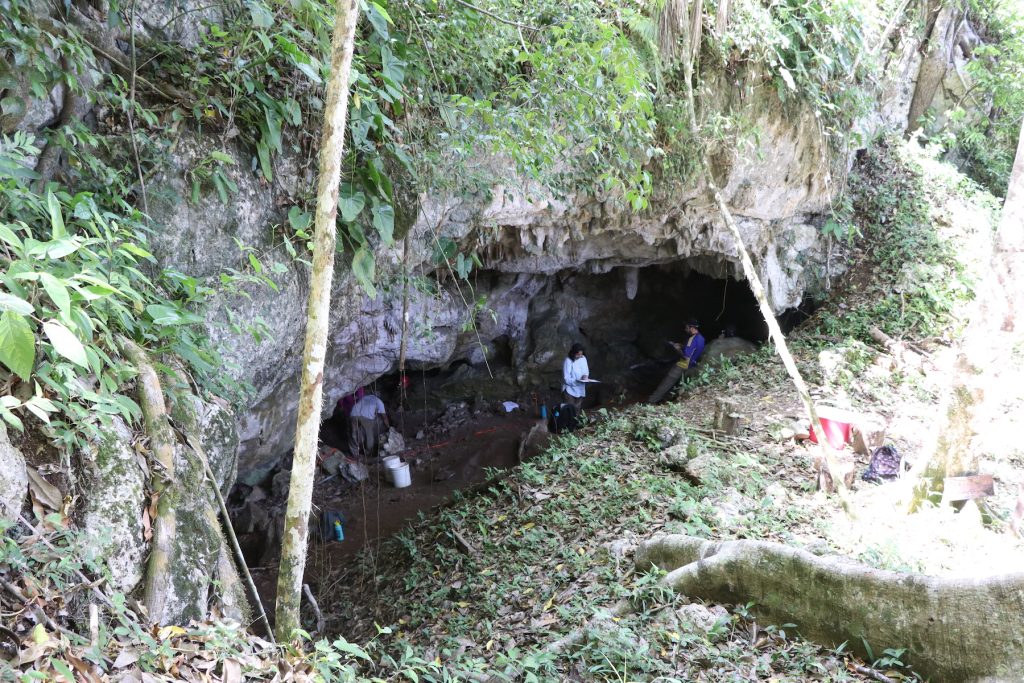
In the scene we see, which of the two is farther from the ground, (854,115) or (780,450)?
(854,115)

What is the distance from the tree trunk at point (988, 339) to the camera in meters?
4.59

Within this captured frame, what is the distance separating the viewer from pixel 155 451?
3.02 meters

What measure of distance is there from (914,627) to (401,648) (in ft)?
11.3

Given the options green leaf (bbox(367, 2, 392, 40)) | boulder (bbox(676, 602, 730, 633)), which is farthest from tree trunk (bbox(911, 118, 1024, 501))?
green leaf (bbox(367, 2, 392, 40))

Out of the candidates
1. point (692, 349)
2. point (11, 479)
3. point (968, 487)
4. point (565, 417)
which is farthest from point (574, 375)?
point (11, 479)

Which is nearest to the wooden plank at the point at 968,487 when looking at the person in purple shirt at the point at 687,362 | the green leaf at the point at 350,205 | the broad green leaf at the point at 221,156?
the green leaf at the point at 350,205

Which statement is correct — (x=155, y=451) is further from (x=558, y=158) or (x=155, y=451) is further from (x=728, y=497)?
(x=558, y=158)

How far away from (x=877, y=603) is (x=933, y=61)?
1236 cm

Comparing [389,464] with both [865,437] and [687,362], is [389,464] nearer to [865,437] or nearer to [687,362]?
[687,362]

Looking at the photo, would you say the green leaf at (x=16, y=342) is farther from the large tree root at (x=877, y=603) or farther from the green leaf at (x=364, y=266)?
the large tree root at (x=877, y=603)

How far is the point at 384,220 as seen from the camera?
16.7 ft

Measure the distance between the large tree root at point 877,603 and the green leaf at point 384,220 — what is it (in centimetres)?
342

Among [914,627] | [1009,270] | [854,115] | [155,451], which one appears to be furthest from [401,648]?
[854,115]

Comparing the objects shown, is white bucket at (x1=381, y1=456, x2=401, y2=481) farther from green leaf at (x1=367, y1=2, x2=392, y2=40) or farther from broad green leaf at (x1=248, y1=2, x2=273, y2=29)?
broad green leaf at (x1=248, y1=2, x2=273, y2=29)
